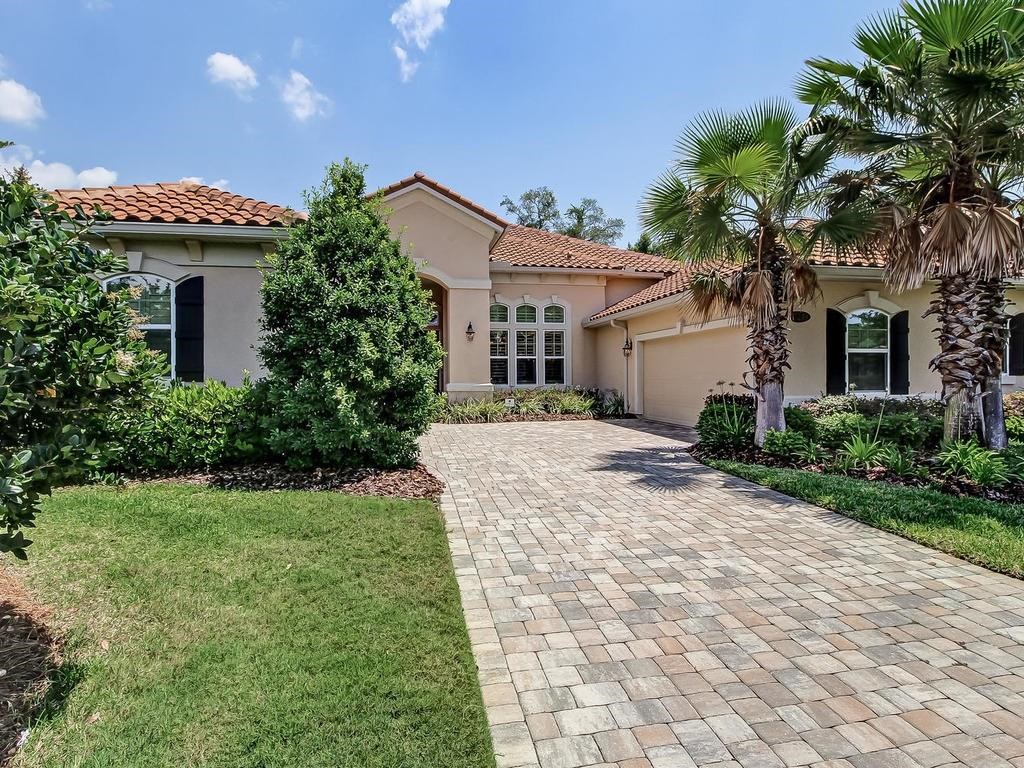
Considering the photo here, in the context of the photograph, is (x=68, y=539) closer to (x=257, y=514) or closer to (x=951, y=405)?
(x=257, y=514)

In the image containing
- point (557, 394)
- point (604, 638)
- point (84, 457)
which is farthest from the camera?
point (557, 394)

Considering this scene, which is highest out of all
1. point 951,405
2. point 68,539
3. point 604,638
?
point 951,405

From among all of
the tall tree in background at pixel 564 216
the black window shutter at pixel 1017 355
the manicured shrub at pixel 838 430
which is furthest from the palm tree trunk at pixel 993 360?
the tall tree in background at pixel 564 216

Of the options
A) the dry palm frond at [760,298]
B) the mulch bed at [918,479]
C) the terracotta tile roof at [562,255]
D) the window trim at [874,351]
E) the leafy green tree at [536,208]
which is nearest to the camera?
the mulch bed at [918,479]

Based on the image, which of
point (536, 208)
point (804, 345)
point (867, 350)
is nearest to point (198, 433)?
point (804, 345)

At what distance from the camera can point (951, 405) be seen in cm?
873

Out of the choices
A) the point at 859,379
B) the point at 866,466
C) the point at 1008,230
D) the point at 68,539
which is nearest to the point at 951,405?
the point at 866,466

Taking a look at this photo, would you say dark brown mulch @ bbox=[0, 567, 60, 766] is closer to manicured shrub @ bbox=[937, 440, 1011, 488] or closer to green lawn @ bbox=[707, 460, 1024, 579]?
green lawn @ bbox=[707, 460, 1024, 579]

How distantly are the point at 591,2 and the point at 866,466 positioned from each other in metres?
9.41

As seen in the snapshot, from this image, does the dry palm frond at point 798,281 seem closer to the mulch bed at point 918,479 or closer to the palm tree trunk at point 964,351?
the palm tree trunk at point 964,351

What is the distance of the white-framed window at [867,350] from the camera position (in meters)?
12.4

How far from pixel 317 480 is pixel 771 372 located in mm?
7898

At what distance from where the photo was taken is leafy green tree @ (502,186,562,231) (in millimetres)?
46875

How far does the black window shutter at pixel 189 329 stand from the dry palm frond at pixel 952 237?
42.1 ft
